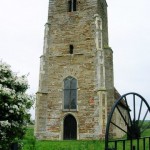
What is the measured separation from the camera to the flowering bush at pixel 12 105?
9.32 meters

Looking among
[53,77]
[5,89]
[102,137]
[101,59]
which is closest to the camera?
[5,89]

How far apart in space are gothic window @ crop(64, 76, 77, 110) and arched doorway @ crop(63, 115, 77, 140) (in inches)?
38.9

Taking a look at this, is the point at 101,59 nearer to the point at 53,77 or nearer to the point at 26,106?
the point at 53,77

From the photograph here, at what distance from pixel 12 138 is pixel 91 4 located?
790 inches

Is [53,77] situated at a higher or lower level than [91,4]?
lower

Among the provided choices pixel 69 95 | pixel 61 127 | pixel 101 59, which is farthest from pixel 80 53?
pixel 61 127

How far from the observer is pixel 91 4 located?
2717cm

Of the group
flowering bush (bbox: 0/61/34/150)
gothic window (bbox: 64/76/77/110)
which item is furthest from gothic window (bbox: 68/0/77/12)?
flowering bush (bbox: 0/61/34/150)

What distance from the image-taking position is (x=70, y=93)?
82.9 feet

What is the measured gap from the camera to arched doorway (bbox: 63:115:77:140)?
2441 centimetres

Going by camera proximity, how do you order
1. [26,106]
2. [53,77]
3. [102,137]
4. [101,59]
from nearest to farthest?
[26,106]
[102,137]
[101,59]
[53,77]

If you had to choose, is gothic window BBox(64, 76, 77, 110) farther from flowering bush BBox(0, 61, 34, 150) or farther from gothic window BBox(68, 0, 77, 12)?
flowering bush BBox(0, 61, 34, 150)

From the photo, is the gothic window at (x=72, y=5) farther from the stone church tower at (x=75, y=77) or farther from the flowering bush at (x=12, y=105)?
the flowering bush at (x=12, y=105)

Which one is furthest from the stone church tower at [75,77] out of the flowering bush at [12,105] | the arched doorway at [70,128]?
the flowering bush at [12,105]
